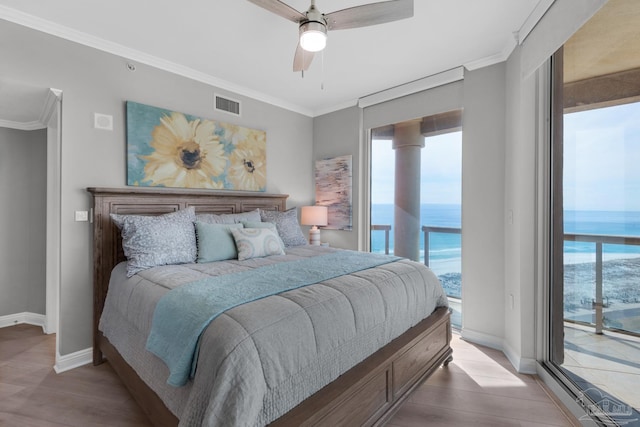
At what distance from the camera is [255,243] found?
2594 millimetres

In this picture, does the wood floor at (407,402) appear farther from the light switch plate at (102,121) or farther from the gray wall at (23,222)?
the light switch plate at (102,121)

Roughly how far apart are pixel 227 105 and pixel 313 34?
2034 mm

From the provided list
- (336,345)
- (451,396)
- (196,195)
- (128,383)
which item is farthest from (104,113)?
(451,396)

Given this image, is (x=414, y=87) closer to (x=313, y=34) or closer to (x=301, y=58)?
(x=301, y=58)

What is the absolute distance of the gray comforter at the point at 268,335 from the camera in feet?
3.55

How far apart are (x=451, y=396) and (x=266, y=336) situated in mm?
1625

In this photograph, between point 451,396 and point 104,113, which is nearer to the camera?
point 451,396

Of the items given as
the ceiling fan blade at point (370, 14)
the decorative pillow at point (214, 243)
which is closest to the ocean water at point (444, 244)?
the ceiling fan blade at point (370, 14)

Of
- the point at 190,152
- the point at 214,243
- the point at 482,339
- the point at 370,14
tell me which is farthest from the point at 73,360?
the point at 482,339

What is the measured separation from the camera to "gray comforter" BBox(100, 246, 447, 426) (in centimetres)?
108

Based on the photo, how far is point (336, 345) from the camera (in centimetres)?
144

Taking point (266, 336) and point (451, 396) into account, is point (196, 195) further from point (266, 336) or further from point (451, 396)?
point (451, 396)

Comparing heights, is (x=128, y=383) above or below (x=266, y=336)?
below

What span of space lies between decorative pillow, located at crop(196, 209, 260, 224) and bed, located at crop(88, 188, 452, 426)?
39 centimetres
